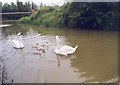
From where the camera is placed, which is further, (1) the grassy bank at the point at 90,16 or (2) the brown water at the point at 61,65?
(1) the grassy bank at the point at 90,16

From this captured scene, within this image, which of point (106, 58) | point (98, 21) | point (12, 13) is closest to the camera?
point (106, 58)

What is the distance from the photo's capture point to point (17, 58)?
10.5 m

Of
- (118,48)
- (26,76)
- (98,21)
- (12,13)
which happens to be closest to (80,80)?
(26,76)

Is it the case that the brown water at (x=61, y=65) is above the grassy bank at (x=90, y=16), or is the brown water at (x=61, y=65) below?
below

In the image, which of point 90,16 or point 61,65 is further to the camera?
point 90,16

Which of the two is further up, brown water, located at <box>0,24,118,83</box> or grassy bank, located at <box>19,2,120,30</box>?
grassy bank, located at <box>19,2,120,30</box>

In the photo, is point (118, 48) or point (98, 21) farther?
point (98, 21)

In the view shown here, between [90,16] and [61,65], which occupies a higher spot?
[90,16]

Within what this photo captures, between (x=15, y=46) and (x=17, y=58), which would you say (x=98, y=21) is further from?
(x=17, y=58)

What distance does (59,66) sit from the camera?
9195mm

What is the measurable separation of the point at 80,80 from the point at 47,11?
21577 mm

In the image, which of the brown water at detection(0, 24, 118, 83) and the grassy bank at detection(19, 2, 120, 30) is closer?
the brown water at detection(0, 24, 118, 83)

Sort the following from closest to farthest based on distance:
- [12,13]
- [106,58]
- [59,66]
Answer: [59,66], [106,58], [12,13]

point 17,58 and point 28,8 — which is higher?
point 28,8
